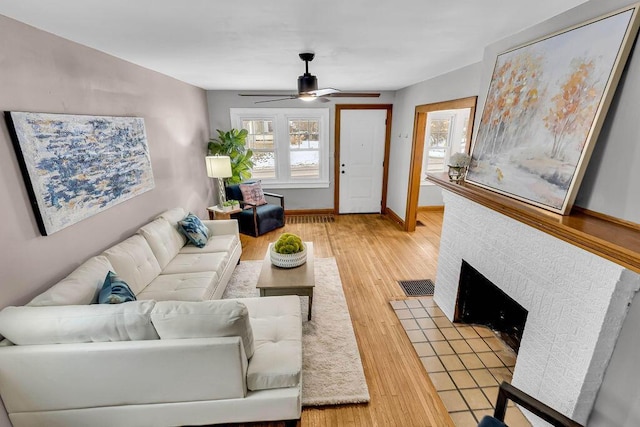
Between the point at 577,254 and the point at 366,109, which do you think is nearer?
the point at 577,254

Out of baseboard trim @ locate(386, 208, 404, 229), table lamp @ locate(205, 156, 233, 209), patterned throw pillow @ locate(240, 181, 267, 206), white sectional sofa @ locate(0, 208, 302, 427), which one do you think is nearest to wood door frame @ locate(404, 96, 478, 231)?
baseboard trim @ locate(386, 208, 404, 229)

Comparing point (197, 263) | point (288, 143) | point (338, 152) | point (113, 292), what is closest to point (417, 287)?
point (197, 263)

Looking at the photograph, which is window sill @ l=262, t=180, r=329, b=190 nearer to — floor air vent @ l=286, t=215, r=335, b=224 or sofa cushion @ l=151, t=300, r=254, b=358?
floor air vent @ l=286, t=215, r=335, b=224

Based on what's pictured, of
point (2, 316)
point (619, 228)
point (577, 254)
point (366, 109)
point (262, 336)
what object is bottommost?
point (262, 336)

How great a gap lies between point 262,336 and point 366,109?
15.1 ft

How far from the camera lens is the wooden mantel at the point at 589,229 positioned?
3.76 ft

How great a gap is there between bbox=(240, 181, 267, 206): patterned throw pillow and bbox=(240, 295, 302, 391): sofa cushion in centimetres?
280

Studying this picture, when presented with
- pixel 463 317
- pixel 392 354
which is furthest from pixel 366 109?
pixel 392 354

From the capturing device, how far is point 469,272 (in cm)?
260

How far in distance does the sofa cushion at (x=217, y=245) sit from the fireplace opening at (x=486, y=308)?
2.40 meters

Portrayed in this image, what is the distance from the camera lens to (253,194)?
497 cm

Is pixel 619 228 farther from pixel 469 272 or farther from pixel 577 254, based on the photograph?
pixel 469 272

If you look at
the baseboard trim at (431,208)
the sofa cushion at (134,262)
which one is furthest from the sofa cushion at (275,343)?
the baseboard trim at (431,208)

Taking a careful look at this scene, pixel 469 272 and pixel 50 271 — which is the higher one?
pixel 50 271
